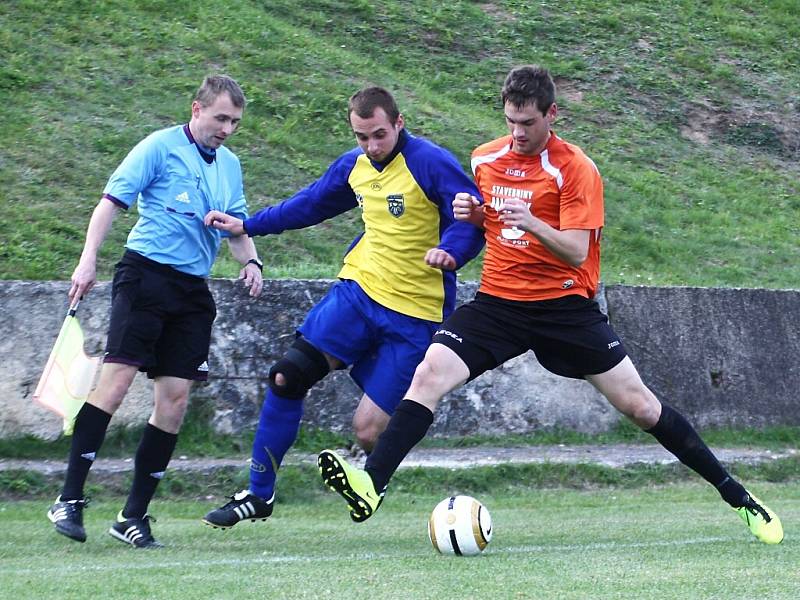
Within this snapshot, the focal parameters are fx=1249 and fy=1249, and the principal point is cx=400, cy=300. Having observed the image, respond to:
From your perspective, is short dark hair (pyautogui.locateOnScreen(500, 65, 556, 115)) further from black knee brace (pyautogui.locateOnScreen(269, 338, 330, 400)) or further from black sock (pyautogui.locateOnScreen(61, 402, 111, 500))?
black sock (pyautogui.locateOnScreen(61, 402, 111, 500))

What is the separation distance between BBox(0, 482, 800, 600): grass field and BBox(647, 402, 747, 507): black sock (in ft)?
0.80

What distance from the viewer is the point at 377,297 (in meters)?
6.28

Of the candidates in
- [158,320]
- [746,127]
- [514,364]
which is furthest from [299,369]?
[746,127]

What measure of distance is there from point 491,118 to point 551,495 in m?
6.90

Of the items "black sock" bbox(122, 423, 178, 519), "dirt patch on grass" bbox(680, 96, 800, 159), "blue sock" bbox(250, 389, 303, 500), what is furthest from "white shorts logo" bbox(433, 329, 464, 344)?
"dirt patch on grass" bbox(680, 96, 800, 159)

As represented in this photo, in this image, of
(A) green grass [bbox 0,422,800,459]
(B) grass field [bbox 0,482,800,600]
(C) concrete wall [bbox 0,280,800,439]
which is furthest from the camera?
(C) concrete wall [bbox 0,280,800,439]

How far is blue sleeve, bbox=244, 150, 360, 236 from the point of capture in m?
6.55

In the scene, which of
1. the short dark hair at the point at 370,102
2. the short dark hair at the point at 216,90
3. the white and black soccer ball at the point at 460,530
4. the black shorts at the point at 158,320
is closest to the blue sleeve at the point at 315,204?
the short dark hair at the point at 370,102

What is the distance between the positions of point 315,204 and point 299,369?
3.25ft

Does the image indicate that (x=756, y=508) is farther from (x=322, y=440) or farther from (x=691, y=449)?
(x=322, y=440)

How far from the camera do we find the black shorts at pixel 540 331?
5816 millimetres

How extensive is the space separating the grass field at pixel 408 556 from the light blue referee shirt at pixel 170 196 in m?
1.44

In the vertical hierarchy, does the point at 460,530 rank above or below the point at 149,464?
above

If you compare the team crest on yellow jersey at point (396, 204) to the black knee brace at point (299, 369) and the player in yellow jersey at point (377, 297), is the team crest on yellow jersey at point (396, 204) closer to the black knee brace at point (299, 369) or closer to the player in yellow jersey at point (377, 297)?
the player in yellow jersey at point (377, 297)
